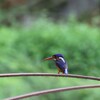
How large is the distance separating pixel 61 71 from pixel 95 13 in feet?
26.4

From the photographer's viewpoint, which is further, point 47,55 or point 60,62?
point 47,55

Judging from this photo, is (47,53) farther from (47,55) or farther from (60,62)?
(60,62)

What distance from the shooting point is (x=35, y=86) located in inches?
171

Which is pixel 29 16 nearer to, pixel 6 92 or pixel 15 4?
pixel 15 4

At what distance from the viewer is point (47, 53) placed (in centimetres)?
528

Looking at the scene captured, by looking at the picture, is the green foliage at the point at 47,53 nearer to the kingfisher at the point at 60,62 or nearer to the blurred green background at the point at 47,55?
the blurred green background at the point at 47,55

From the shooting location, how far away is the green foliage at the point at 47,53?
4387 mm

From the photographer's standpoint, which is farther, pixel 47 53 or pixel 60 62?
pixel 47 53

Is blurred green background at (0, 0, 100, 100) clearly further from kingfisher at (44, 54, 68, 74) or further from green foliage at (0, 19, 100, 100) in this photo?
kingfisher at (44, 54, 68, 74)

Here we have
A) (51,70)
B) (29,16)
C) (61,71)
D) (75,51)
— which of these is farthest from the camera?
(29,16)

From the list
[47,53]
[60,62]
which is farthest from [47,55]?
[60,62]

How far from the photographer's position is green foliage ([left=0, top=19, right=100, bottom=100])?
14.4 ft

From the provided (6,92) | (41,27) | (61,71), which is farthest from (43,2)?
(61,71)

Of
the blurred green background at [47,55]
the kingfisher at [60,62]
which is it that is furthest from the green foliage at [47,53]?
the kingfisher at [60,62]
